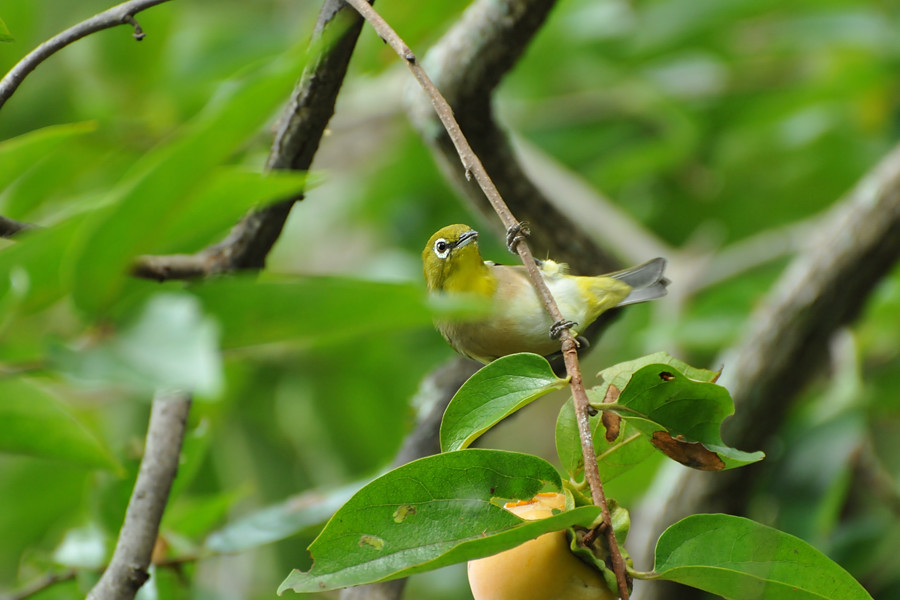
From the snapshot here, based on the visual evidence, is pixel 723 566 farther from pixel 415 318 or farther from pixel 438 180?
pixel 438 180

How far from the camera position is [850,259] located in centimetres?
168

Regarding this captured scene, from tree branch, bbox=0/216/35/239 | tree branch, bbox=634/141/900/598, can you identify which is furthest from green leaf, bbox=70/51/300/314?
tree branch, bbox=634/141/900/598

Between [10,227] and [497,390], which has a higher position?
[10,227]

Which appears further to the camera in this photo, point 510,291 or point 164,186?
point 510,291

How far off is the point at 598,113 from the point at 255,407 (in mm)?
1289

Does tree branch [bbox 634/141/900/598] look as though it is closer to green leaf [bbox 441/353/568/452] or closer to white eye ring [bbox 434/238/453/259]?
white eye ring [bbox 434/238/453/259]

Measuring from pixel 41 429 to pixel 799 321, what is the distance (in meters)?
1.38

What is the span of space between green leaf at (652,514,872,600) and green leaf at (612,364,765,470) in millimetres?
49

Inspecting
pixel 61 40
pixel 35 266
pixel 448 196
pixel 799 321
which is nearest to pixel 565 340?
pixel 35 266

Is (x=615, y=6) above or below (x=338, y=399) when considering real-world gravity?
above

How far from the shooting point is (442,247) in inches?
38.9

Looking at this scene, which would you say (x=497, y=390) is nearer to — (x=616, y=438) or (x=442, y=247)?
(x=616, y=438)

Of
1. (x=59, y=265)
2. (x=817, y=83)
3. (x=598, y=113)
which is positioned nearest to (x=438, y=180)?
(x=598, y=113)

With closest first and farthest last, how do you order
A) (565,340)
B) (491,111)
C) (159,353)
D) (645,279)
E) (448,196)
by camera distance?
(159,353) → (565,340) → (645,279) → (491,111) → (448,196)
